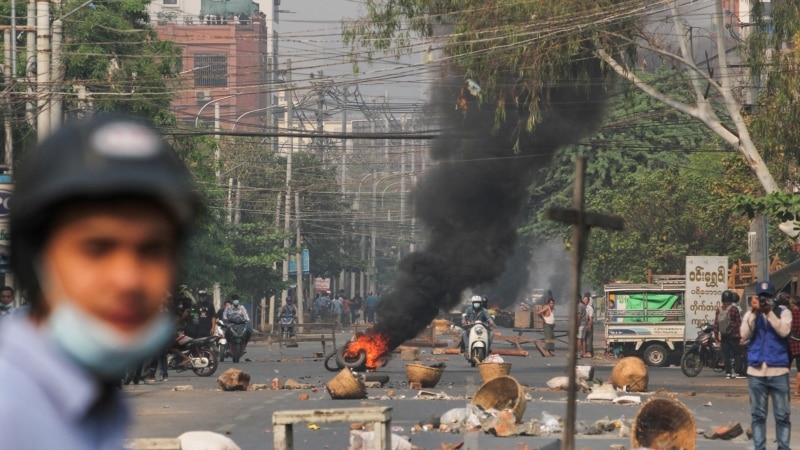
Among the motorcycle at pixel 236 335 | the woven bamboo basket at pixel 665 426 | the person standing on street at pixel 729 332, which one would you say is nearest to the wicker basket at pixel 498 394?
the woven bamboo basket at pixel 665 426

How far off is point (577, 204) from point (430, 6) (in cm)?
2341

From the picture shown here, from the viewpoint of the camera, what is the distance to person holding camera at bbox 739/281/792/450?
1194 cm

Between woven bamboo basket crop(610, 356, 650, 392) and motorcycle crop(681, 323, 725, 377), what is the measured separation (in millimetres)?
4911

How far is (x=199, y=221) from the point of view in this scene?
1553mm

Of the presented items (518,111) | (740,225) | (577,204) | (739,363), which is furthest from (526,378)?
(577,204)

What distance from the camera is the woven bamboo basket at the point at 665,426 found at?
488 inches

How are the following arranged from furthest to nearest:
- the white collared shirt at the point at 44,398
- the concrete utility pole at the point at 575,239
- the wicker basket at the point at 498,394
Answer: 1. the wicker basket at the point at 498,394
2. the concrete utility pole at the point at 575,239
3. the white collared shirt at the point at 44,398

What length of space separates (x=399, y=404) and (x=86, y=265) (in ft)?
54.8

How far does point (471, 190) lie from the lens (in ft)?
106

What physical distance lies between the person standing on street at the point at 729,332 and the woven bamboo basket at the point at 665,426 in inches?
401

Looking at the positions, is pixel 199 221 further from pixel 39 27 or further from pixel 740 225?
pixel 740 225

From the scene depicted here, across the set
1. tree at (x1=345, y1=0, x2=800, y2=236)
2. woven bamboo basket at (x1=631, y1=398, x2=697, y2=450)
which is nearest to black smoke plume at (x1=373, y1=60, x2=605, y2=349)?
tree at (x1=345, y1=0, x2=800, y2=236)

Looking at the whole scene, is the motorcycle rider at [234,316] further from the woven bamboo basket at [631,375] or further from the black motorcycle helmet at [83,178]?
the black motorcycle helmet at [83,178]

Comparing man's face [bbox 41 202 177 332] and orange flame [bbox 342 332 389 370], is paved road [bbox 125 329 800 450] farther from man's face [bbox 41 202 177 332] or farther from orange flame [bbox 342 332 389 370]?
man's face [bbox 41 202 177 332]
